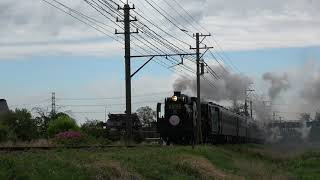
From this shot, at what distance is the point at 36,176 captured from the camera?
1367cm

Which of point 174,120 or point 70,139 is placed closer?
point 70,139

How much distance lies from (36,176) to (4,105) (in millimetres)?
74949

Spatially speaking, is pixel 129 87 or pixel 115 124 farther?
pixel 115 124

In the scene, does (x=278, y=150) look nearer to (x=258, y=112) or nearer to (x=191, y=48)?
(x=191, y=48)

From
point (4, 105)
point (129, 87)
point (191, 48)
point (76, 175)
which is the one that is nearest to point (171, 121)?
point (129, 87)

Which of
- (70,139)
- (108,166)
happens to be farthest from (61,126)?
(108,166)

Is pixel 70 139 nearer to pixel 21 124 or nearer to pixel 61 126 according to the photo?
pixel 61 126

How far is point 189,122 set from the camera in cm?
4369

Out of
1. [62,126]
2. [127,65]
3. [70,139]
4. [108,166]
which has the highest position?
[127,65]

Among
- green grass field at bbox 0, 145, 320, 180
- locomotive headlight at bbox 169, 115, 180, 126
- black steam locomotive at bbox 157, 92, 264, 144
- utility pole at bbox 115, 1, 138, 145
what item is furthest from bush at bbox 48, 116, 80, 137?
green grass field at bbox 0, 145, 320, 180

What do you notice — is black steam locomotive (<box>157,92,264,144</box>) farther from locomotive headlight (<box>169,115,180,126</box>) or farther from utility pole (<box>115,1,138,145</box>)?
utility pole (<box>115,1,138,145</box>)

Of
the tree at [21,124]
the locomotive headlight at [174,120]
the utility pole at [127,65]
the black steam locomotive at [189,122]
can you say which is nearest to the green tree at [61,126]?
the tree at [21,124]

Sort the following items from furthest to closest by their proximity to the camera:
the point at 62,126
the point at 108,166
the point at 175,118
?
1. the point at 62,126
2. the point at 175,118
3. the point at 108,166

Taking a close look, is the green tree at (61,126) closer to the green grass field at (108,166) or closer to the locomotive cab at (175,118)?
the locomotive cab at (175,118)
